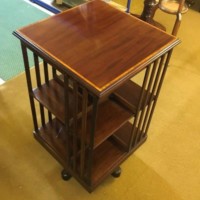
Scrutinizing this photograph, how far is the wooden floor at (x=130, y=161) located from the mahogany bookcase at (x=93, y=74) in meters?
0.08

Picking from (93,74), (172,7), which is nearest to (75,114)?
(93,74)

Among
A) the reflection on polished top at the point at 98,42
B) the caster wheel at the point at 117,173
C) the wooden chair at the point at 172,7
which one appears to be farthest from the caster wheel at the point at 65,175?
the wooden chair at the point at 172,7

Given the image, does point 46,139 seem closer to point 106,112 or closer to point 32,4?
point 106,112

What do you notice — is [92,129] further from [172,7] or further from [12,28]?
[12,28]

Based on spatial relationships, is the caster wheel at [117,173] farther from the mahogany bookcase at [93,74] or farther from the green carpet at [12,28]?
the green carpet at [12,28]

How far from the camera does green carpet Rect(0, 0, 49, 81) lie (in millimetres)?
1908

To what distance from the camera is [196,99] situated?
1.86 metres

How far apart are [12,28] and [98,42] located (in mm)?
1539

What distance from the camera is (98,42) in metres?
0.99

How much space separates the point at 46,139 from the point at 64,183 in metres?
0.25

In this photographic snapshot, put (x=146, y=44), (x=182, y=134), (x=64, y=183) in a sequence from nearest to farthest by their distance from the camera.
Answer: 1. (x=146, y=44)
2. (x=64, y=183)
3. (x=182, y=134)

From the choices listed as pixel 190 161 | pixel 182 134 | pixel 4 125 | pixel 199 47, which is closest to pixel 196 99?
pixel 182 134

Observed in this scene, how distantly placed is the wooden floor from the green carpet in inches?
5.4

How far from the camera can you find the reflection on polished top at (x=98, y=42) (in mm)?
876
